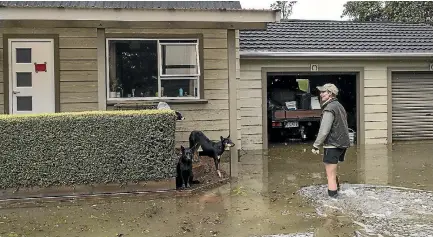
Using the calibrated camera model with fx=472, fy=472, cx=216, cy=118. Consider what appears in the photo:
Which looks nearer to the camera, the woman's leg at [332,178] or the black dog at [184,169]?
the woman's leg at [332,178]

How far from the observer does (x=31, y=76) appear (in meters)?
9.91

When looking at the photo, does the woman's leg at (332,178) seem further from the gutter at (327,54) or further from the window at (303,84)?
the window at (303,84)

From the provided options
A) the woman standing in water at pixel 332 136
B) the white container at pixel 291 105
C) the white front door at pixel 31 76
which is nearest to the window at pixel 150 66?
the white front door at pixel 31 76

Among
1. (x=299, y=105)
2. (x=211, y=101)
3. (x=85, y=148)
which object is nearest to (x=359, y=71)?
(x=299, y=105)

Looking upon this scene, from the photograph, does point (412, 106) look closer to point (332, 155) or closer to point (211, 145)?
point (211, 145)

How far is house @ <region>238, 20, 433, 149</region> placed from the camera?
12.5m

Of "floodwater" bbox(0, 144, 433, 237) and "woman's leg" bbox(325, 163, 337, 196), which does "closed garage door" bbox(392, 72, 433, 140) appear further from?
"woman's leg" bbox(325, 163, 337, 196)

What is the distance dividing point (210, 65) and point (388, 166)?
4280mm

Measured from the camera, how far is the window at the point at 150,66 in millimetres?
10008

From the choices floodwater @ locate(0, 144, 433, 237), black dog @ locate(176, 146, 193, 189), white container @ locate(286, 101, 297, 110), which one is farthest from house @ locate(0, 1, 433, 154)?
floodwater @ locate(0, 144, 433, 237)

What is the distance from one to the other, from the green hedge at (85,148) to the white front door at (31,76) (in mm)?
3447

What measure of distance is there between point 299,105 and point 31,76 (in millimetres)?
8023

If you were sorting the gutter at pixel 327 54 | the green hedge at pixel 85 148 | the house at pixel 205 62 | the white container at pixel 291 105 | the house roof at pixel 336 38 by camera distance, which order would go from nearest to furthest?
the green hedge at pixel 85 148 < the house at pixel 205 62 < the gutter at pixel 327 54 < the house roof at pixel 336 38 < the white container at pixel 291 105

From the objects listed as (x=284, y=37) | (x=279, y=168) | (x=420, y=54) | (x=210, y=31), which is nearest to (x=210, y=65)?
(x=210, y=31)
